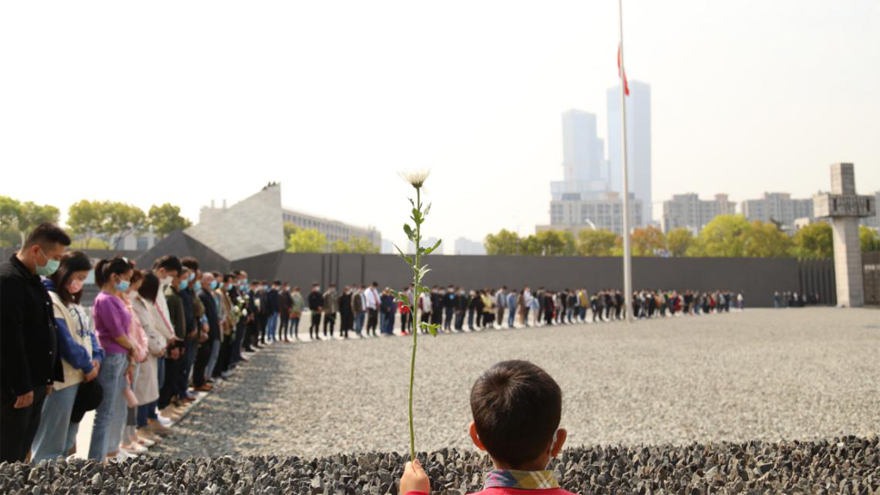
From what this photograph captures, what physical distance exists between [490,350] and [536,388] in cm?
1354

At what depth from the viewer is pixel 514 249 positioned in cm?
7512

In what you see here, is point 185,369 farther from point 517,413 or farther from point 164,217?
point 164,217

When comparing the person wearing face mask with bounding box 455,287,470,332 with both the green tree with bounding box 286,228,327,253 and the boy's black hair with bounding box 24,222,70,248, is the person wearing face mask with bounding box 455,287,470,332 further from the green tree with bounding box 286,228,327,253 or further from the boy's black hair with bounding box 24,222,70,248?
the green tree with bounding box 286,228,327,253

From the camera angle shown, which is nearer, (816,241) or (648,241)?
(816,241)

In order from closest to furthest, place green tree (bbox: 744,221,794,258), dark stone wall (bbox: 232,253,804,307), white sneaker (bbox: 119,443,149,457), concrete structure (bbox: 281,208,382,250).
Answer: white sneaker (bbox: 119,443,149,457) → dark stone wall (bbox: 232,253,804,307) → green tree (bbox: 744,221,794,258) → concrete structure (bbox: 281,208,382,250)

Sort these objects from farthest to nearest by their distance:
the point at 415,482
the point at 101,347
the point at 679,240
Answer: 1. the point at 679,240
2. the point at 101,347
3. the point at 415,482

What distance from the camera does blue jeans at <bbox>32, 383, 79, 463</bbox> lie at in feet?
14.1

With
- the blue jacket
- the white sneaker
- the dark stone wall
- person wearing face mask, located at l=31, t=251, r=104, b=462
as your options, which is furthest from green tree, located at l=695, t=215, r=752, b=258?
the blue jacket

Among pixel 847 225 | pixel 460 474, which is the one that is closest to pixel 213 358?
pixel 460 474

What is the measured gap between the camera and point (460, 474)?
3119 millimetres

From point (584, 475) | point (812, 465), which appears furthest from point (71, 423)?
point (812, 465)

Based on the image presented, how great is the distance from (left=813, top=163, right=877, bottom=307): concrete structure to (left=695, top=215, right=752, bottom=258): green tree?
28.7 meters

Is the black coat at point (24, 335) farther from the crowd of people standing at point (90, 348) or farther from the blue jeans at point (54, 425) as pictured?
the blue jeans at point (54, 425)

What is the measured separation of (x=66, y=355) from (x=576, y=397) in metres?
6.11
